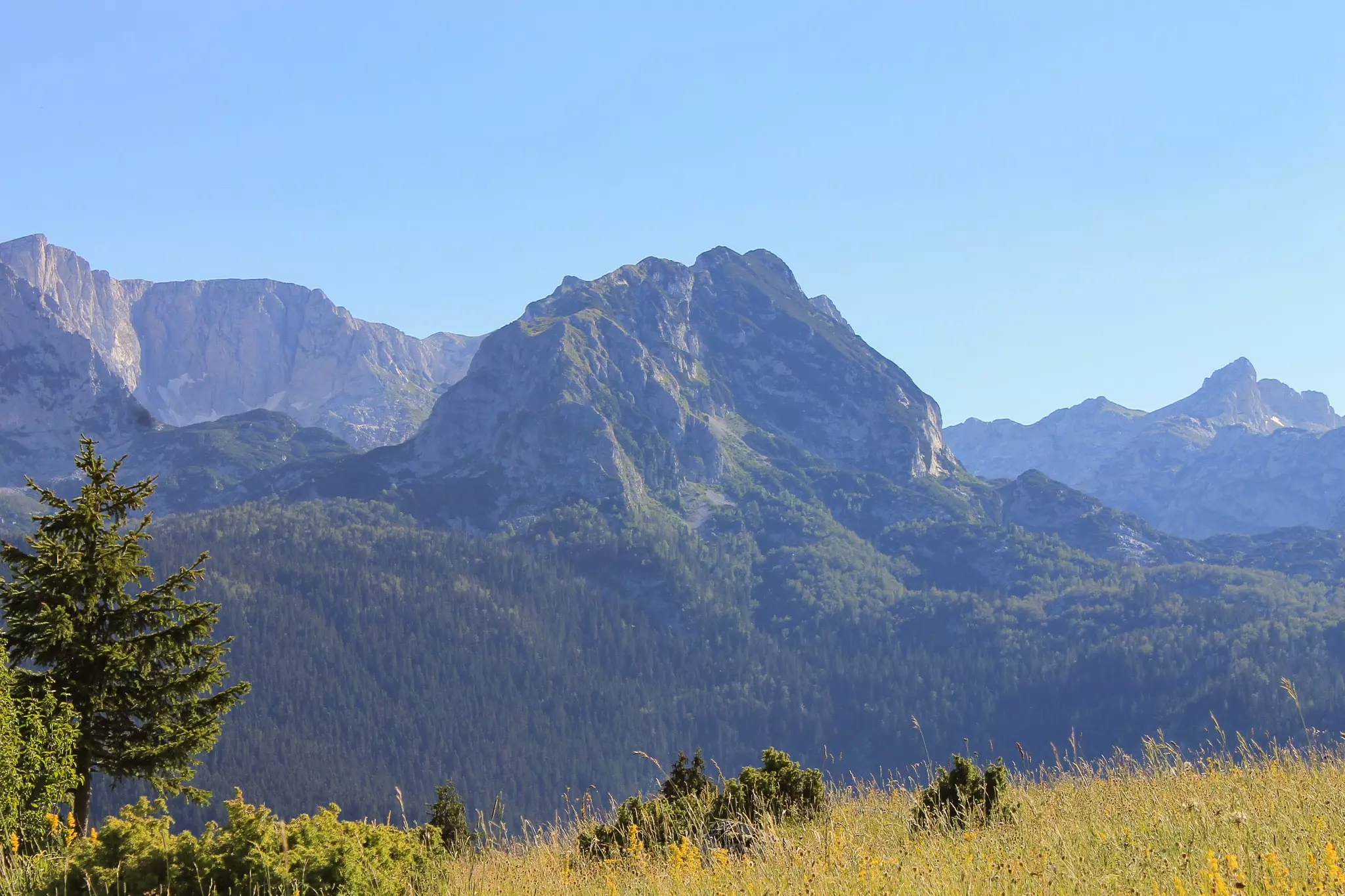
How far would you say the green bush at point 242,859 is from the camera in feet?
35.8

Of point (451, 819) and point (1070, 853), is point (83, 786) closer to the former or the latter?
point (451, 819)

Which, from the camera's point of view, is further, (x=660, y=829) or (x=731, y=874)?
(x=660, y=829)

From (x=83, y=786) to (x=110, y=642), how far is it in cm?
342

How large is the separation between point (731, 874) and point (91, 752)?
2248 cm

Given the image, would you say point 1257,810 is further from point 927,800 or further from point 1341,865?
point 927,800

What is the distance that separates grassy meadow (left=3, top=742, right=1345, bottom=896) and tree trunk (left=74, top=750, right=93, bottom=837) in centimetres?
1235

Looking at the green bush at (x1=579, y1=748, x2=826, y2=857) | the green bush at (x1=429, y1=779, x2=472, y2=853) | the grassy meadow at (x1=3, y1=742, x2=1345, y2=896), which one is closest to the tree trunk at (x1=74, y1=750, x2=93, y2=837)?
the green bush at (x1=429, y1=779, x2=472, y2=853)

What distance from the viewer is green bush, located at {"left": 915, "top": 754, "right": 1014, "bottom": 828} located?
13094mm

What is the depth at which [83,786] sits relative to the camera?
25.4 metres

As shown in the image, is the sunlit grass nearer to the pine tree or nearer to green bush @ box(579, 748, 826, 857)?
green bush @ box(579, 748, 826, 857)

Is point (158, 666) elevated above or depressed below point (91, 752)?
above

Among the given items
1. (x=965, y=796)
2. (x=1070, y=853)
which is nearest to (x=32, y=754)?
(x=965, y=796)

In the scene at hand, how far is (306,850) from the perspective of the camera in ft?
35.4

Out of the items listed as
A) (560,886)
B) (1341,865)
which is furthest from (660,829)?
(1341,865)
